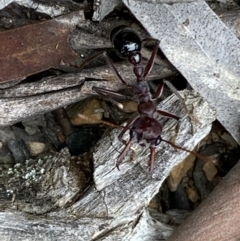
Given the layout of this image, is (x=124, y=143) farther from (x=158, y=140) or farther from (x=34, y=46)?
(x=34, y=46)

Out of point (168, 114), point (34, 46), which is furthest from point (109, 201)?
point (34, 46)

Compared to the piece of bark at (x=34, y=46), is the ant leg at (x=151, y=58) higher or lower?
lower

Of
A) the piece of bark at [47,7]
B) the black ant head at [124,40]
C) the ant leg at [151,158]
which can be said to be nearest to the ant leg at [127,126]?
the ant leg at [151,158]

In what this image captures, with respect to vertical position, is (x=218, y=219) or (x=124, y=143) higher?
(x=124, y=143)

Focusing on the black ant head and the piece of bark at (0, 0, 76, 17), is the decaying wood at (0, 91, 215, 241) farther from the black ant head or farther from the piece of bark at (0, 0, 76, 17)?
the piece of bark at (0, 0, 76, 17)

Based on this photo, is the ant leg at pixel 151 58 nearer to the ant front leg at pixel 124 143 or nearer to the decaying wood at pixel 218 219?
the ant front leg at pixel 124 143

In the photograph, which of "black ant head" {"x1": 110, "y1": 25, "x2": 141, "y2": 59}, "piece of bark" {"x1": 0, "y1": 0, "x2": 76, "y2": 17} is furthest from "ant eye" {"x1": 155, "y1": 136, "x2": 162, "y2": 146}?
"piece of bark" {"x1": 0, "y1": 0, "x2": 76, "y2": 17}
